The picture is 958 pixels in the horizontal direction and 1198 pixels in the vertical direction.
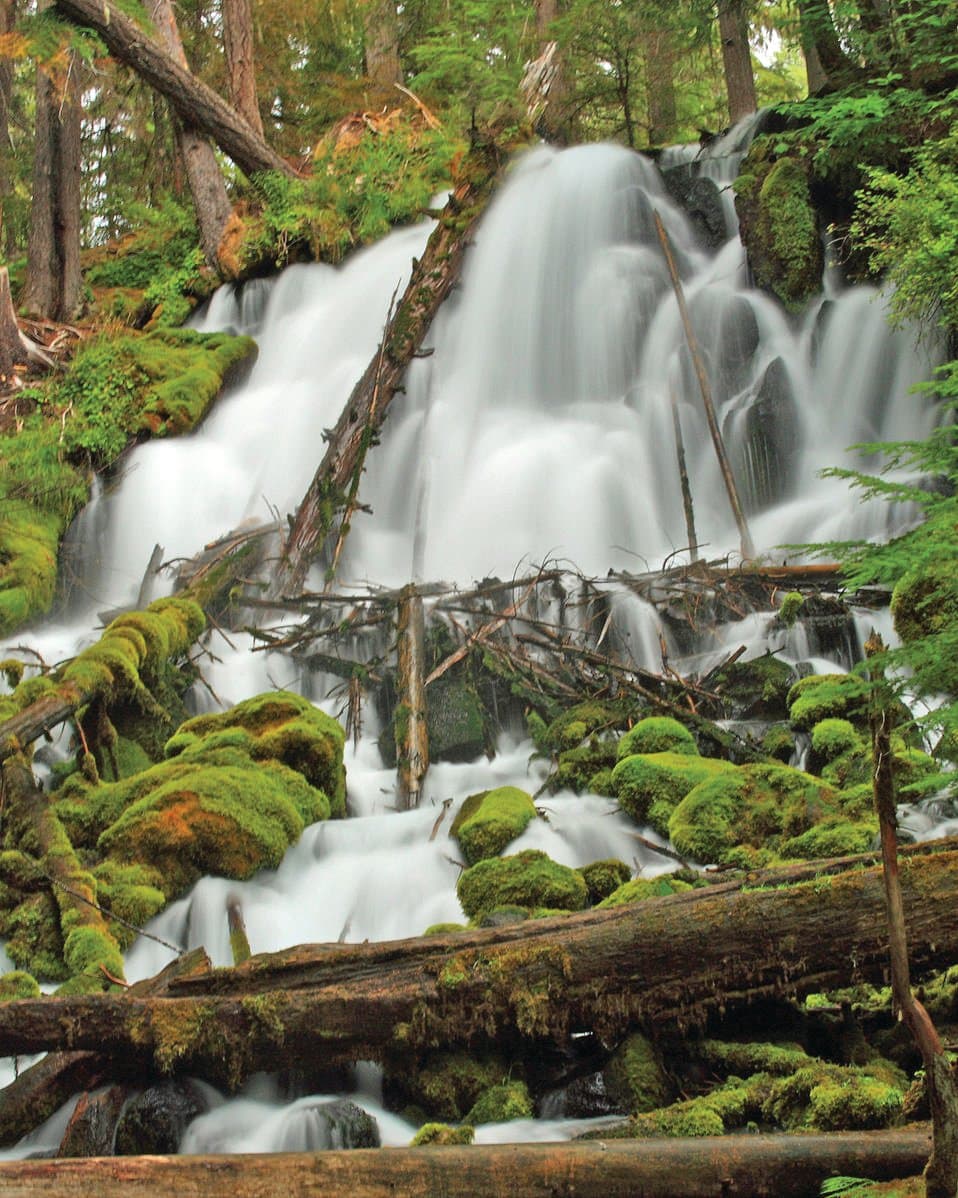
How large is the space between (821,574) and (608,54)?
1373cm

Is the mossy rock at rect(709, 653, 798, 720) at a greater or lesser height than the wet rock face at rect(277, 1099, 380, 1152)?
greater

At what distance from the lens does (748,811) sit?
19.5ft

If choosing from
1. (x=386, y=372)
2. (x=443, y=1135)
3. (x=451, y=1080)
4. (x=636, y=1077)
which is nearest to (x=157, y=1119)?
(x=451, y=1080)

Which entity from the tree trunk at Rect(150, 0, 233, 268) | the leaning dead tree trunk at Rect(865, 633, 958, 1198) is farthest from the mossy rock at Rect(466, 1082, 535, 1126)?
the tree trunk at Rect(150, 0, 233, 268)

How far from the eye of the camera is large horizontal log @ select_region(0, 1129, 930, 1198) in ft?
8.89

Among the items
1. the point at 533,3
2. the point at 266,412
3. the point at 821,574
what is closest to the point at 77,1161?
the point at 821,574

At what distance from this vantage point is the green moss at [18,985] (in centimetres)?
488

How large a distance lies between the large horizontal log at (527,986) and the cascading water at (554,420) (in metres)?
4.16

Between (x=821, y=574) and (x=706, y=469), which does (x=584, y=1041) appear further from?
(x=706, y=469)

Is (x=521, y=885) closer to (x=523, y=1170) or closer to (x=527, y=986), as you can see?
(x=527, y=986)

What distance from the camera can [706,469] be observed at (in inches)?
483

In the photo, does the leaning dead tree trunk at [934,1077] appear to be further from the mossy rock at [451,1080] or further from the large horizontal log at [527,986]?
the mossy rock at [451,1080]

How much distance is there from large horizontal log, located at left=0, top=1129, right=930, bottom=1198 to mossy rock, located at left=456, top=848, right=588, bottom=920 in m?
2.33

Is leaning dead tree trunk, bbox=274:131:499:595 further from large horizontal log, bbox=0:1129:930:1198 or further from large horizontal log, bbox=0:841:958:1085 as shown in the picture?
large horizontal log, bbox=0:1129:930:1198
